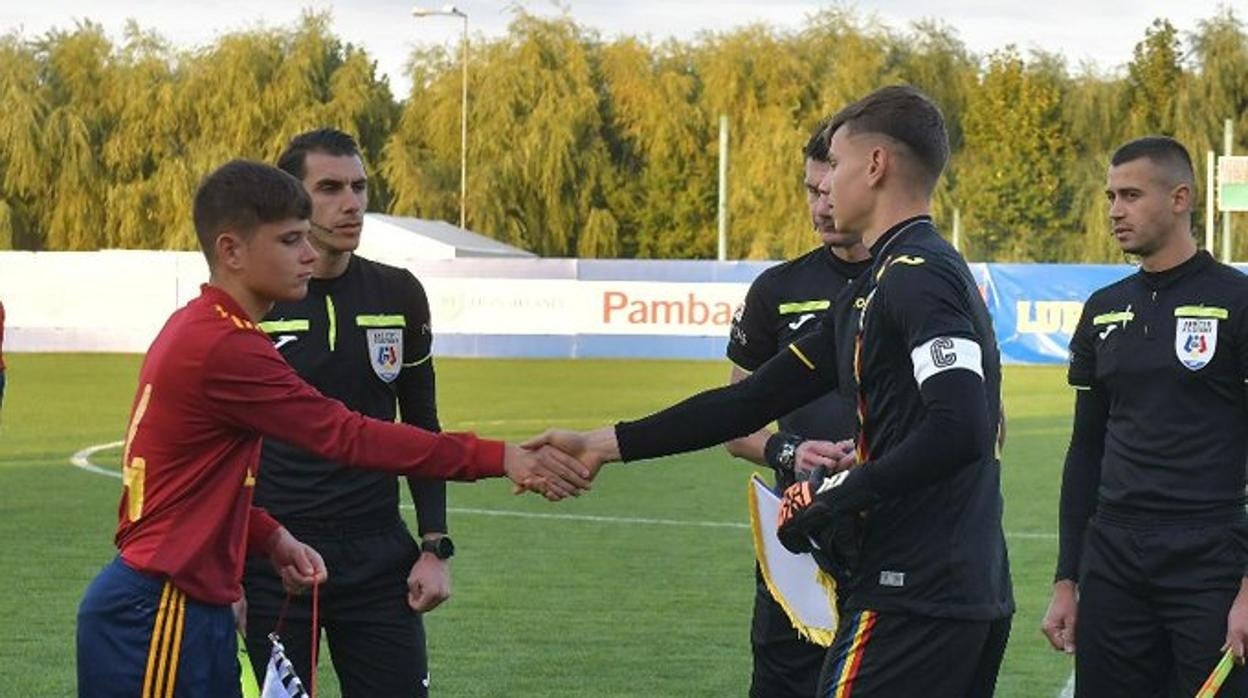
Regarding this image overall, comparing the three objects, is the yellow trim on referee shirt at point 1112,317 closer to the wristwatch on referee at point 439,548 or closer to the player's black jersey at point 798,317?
the player's black jersey at point 798,317

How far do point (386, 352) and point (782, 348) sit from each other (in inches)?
52.8

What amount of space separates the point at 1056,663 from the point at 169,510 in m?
6.59

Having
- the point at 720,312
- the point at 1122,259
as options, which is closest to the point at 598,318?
the point at 720,312

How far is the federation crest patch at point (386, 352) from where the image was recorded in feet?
21.8

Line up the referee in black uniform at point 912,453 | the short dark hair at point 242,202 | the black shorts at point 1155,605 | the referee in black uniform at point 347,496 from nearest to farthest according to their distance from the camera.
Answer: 1. the referee in black uniform at point 912,453
2. the short dark hair at point 242,202
3. the black shorts at point 1155,605
4. the referee in black uniform at point 347,496

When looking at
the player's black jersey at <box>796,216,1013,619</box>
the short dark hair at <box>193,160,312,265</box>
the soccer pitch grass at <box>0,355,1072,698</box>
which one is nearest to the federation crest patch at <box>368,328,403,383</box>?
the short dark hair at <box>193,160,312,265</box>

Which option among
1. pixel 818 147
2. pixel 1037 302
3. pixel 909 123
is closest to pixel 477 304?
pixel 1037 302

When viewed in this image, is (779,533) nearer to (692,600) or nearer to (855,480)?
(855,480)

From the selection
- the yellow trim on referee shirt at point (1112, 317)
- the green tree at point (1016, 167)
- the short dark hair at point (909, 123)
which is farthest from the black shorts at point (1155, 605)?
the green tree at point (1016, 167)

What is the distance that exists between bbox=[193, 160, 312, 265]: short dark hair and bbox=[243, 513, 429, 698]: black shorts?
138 cm

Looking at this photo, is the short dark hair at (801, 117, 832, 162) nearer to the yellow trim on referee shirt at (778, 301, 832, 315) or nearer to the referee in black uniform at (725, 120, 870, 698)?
the referee in black uniform at (725, 120, 870, 698)

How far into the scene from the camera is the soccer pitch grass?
406 inches

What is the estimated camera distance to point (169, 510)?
5188 millimetres

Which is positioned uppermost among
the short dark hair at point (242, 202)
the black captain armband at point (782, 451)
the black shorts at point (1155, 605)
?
the short dark hair at point (242, 202)
